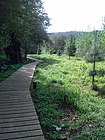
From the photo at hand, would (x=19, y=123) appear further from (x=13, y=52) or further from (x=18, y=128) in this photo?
(x=13, y=52)

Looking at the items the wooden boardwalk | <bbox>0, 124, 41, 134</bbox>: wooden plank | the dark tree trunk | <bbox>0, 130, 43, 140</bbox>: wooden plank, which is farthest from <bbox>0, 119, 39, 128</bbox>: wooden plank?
the dark tree trunk

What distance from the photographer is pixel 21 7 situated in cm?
1143

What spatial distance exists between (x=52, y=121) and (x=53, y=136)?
1052 millimetres

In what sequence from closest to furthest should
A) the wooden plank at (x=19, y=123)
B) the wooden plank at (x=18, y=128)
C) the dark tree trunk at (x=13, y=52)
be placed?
the wooden plank at (x=18, y=128), the wooden plank at (x=19, y=123), the dark tree trunk at (x=13, y=52)

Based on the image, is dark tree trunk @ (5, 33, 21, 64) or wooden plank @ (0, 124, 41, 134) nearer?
wooden plank @ (0, 124, 41, 134)

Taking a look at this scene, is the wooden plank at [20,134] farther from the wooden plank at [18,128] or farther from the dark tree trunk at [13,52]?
the dark tree trunk at [13,52]

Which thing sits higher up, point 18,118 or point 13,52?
point 13,52

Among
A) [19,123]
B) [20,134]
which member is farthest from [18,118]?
[20,134]

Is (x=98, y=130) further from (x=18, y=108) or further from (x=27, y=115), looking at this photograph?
(x=18, y=108)

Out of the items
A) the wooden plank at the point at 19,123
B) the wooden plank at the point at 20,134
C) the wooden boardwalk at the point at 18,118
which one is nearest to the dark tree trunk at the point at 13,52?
the wooden boardwalk at the point at 18,118

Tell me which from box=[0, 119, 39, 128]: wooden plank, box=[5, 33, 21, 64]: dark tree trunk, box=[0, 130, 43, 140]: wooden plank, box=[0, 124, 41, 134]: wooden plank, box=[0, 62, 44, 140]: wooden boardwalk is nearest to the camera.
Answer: box=[0, 130, 43, 140]: wooden plank

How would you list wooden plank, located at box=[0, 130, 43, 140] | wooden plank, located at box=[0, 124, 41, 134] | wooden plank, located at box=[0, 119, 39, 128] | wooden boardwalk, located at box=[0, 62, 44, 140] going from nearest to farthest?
wooden plank, located at box=[0, 130, 43, 140], wooden boardwalk, located at box=[0, 62, 44, 140], wooden plank, located at box=[0, 124, 41, 134], wooden plank, located at box=[0, 119, 39, 128]

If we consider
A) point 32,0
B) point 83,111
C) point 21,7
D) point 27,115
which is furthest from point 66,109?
point 32,0

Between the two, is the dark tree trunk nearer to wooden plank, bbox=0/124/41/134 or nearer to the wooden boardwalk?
the wooden boardwalk
